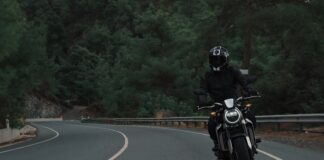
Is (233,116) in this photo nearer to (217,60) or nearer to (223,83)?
(223,83)

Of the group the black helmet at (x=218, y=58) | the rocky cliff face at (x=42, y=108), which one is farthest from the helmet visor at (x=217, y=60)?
the rocky cliff face at (x=42, y=108)

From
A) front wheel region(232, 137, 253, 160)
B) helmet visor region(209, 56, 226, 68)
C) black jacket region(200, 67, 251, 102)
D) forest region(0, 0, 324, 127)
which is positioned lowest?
front wheel region(232, 137, 253, 160)

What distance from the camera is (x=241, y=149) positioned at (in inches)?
306

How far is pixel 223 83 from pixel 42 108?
105 metres

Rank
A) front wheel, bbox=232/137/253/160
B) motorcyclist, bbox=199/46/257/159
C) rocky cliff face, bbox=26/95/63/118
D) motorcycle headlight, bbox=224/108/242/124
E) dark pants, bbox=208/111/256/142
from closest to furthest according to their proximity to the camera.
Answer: front wheel, bbox=232/137/253/160 < motorcycle headlight, bbox=224/108/242/124 < dark pants, bbox=208/111/256/142 < motorcyclist, bbox=199/46/257/159 < rocky cliff face, bbox=26/95/63/118

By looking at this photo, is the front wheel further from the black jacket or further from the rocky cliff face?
the rocky cliff face

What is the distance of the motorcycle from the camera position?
308 inches

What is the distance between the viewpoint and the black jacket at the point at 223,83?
870 centimetres

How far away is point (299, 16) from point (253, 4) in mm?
7368

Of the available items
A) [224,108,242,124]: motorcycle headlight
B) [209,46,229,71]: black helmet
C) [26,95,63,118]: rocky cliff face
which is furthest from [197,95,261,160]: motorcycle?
[26,95,63,118]: rocky cliff face

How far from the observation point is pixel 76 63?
402 ft

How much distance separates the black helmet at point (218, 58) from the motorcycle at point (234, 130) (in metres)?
0.61

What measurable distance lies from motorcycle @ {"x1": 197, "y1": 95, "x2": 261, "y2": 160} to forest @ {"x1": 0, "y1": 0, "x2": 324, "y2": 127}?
63.6 ft

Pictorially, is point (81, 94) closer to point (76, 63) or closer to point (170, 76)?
point (76, 63)
